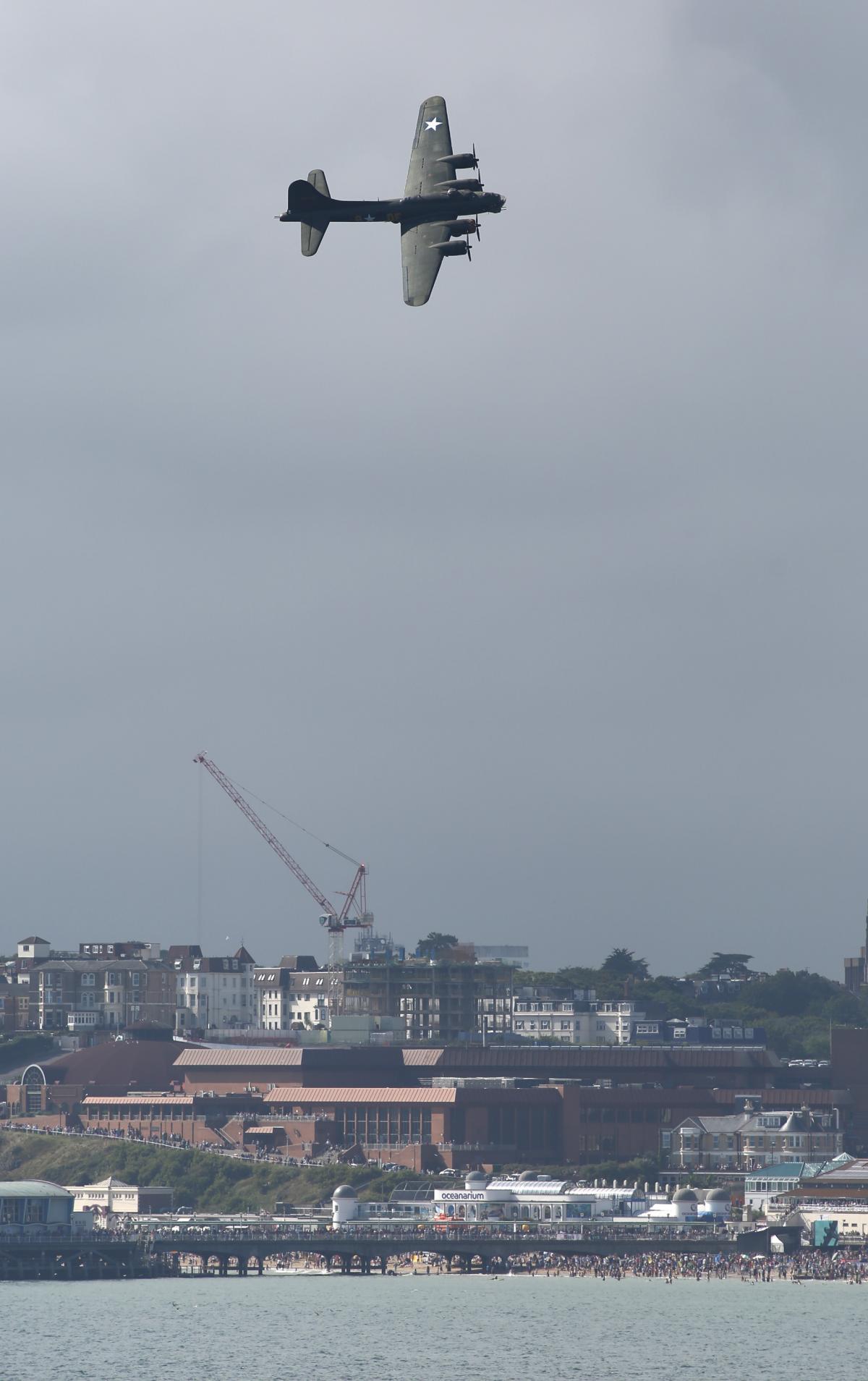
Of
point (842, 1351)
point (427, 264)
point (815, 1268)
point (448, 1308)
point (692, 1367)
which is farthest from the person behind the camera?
point (815, 1268)

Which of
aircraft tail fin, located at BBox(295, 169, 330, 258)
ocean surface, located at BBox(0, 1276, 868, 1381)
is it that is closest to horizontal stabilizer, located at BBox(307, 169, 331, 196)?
aircraft tail fin, located at BBox(295, 169, 330, 258)

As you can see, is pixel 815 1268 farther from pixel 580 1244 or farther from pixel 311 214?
pixel 311 214

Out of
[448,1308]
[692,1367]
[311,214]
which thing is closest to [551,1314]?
[448,1308]

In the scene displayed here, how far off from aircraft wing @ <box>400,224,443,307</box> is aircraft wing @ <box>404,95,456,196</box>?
6.20 feet

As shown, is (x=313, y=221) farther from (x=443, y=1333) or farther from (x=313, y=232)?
(x=443, y=1333)

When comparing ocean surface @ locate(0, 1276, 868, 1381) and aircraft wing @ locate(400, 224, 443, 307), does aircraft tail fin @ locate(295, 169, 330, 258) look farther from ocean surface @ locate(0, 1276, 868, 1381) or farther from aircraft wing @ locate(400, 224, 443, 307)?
ocean surface @ locate(0, 1276, 868, 1381)

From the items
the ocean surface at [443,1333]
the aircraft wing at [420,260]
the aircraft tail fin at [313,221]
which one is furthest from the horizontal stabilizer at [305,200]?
the ocean surface at [443,1333]

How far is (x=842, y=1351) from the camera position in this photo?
151375 millimetres

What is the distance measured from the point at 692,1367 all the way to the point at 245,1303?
52821mm

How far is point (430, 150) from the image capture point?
80938 mm

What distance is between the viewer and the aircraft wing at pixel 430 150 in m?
80.2

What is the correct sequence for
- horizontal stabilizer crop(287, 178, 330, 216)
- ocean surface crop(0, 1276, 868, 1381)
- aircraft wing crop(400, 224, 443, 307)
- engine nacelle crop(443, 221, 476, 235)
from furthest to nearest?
ocean surface crop(0, 1276, 868, 1381) → horizontal stabilizer crop(287, 178, 330, 216) → engine nacelle crop(443, 221, 476, 235) → aircraft wing crop(400, 224, 443, 307)

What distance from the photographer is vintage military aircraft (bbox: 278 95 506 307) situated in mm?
77438

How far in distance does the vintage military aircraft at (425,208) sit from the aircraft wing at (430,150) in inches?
0.8
